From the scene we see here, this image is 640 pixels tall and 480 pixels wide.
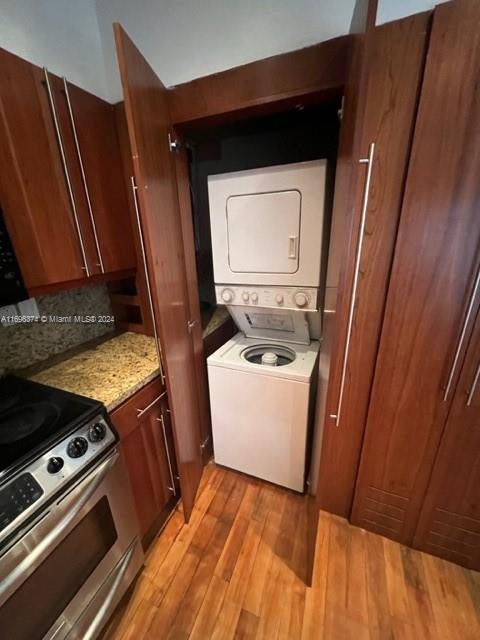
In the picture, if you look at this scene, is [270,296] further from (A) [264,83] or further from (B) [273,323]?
(A) [264,83]

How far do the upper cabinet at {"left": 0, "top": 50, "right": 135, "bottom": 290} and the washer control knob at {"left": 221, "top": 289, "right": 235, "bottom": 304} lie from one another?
0.64 m

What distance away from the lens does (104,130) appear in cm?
124

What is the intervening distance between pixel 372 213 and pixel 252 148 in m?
1.27

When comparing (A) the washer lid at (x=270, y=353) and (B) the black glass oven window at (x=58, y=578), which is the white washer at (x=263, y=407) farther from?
(B) the black glass oven window at (x=58, y=578)

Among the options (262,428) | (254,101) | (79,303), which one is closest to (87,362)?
(79,303)

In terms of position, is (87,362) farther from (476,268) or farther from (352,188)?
(476,268)

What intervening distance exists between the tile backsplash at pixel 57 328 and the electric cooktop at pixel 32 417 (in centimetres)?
17

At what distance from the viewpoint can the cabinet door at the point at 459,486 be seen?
101 centimetres

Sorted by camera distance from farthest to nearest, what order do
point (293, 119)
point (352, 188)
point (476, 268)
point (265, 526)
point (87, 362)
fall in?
point (293, 119) → point (265, 526) → point (87, 362) → point (476, 268) → point (352, 188)

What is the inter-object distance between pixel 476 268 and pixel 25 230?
1.63m

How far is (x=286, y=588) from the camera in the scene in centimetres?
120

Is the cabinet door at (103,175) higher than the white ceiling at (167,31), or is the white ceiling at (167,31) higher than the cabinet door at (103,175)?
the white ceiling at (167,31)

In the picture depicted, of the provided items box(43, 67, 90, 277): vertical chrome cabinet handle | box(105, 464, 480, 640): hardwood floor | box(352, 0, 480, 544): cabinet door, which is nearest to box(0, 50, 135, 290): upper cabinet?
box(43, 67, 90, 277): vertical chrome cabinet handle

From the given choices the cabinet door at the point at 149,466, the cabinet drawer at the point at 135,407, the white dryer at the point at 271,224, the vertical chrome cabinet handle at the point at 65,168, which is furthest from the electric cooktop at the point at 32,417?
the white dryer at the point at 271,224
